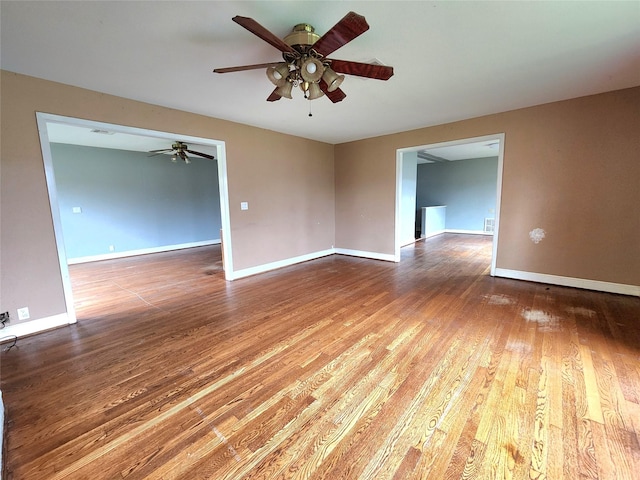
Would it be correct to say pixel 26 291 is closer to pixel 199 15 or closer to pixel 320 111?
pixel 199 15

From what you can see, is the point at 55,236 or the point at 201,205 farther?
the point at 201,205

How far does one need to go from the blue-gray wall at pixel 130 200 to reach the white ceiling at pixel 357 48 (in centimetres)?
386

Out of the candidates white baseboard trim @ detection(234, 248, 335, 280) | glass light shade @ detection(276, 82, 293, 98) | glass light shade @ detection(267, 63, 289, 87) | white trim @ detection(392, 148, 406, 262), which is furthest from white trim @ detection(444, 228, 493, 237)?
glass light shade @ detection(267, 63, 289, 87)

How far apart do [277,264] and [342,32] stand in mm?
3976

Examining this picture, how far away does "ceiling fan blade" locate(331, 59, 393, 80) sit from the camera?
1.99 meters

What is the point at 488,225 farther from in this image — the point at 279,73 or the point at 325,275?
the point at 279,73

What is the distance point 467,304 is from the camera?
10.4ft

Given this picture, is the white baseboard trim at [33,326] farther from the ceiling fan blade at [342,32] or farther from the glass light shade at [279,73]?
the ceiling fan blade at [342,32]

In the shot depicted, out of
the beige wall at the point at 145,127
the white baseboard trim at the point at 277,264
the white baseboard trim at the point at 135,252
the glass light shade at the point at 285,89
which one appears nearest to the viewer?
the glass light shade at the point at 285,89

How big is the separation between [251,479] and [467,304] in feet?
9.45

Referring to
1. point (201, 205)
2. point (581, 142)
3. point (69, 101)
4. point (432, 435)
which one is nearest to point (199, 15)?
point (69, 101)

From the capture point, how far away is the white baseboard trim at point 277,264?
445 cm

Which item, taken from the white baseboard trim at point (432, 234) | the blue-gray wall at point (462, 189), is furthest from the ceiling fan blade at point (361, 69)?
the blue-gray wall at point (462, 189)

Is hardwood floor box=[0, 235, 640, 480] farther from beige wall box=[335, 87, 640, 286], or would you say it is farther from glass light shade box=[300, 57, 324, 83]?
glass light shade box=[300, 57, 324, 83]
